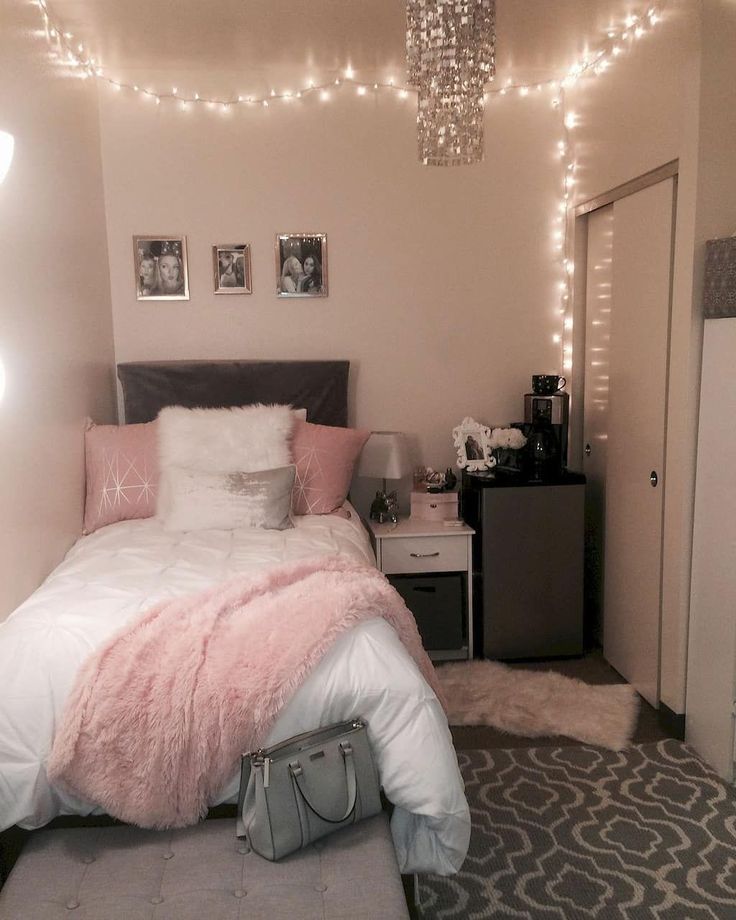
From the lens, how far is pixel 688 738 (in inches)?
110

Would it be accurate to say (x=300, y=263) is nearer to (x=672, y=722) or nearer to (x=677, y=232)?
(x=677, y=232)

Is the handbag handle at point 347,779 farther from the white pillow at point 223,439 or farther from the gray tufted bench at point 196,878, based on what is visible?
the white pillow at point 223,439

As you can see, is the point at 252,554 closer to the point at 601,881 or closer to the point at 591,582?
the point at 601,881

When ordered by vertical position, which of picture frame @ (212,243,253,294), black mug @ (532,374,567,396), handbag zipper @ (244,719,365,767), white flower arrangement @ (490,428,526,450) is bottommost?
handbag zipper @ (244,719,365,767)

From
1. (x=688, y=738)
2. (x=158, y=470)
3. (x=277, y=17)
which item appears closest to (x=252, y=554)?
(x=158, y=470)

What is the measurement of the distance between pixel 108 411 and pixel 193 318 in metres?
0.59

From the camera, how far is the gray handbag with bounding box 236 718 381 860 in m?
1.60

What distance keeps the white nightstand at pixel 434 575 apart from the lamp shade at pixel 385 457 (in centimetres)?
26

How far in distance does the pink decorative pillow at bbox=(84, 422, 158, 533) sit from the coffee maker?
1.63 meters

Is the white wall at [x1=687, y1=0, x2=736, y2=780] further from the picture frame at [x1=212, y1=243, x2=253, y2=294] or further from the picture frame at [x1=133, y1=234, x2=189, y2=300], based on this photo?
the picture frame at [x1=133, y1=234, x2=189, y2=300]

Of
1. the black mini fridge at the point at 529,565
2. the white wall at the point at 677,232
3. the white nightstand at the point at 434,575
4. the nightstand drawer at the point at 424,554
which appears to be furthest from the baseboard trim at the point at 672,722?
the nightstand drawer at the point at 424,554

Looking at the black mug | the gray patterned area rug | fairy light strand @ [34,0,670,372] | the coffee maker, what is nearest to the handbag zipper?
the gray patterned area rug

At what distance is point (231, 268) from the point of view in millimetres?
3736

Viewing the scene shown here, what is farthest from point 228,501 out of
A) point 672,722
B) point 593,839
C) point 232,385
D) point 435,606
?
point 672,722
